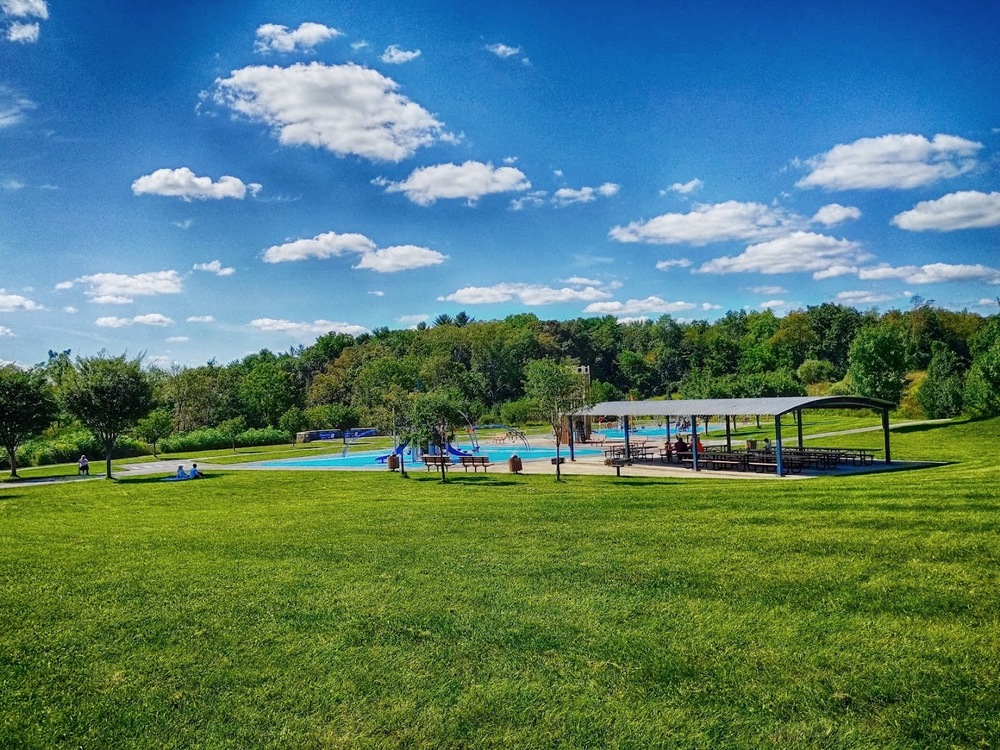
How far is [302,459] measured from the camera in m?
37.3

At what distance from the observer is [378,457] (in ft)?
111

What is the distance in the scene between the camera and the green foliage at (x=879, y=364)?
34000 mm

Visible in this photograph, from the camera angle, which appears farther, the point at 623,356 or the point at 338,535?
the point at 623,356

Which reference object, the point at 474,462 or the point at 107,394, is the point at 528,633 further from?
the point at 107,394

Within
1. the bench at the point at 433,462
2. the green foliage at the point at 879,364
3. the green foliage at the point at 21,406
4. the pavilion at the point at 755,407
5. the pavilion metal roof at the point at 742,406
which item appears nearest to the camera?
the pavilion at the point at 755,407

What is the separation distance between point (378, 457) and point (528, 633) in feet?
93.5

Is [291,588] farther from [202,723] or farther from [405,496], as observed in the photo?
[405,496]

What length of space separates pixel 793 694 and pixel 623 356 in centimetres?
8102

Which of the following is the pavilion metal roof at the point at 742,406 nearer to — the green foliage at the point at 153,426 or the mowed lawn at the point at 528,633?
the mowed lawn at the point at 528,633

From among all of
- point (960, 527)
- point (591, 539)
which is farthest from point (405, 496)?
point (960, 527)

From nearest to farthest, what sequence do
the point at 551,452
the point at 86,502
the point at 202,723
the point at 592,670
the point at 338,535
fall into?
the point at 202,723, the point at 592,670, the point at 338,535, the point at 86,502, the point at 551,452

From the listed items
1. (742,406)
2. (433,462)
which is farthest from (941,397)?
(433,462)

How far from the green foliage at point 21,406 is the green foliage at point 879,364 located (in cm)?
3676

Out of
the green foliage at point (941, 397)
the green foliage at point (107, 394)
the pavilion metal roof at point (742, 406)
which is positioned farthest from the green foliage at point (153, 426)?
the green foliage at point (941, 397)
